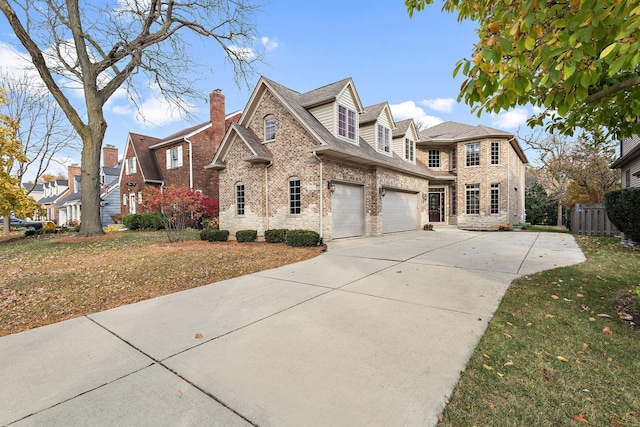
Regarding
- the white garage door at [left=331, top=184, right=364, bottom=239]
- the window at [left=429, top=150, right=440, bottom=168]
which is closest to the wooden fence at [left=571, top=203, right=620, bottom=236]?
the window at [left=429, top=150, right=440, bottom=168]

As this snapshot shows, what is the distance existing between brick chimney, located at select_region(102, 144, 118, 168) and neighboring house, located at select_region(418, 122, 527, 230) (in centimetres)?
3283

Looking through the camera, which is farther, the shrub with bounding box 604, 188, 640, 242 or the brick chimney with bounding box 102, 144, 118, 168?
the brick chimney with bounding box 102, 144, 118, 168

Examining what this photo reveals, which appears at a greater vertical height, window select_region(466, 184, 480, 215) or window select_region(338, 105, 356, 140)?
window select_region(338, 105, 356, 140)

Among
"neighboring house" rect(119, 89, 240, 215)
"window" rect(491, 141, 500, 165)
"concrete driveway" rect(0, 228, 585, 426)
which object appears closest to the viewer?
"concrete driveway" rect(0, 228, 585, 426)

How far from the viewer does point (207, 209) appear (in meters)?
18.7

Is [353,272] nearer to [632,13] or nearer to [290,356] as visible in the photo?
[290,356]

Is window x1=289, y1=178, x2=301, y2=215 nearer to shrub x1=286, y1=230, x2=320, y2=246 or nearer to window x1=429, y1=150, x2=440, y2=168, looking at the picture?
shrub x1=286, y1=230, x2=320, y2=246

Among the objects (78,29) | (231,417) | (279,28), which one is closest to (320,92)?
(279,28)

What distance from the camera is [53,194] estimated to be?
46688 millimetres

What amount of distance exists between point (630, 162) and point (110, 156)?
4318 cm

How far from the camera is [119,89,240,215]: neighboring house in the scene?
21484 millimetres

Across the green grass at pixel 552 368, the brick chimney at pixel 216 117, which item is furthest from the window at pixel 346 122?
the brick chimney at pixel 216 117

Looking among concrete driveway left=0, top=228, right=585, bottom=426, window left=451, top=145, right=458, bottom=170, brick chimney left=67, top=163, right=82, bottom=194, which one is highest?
brick chimney left=67, top=163, right=82, bottom=194

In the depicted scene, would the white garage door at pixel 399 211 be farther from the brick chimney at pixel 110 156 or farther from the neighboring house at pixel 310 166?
the brick chimney at pixel 110 156
